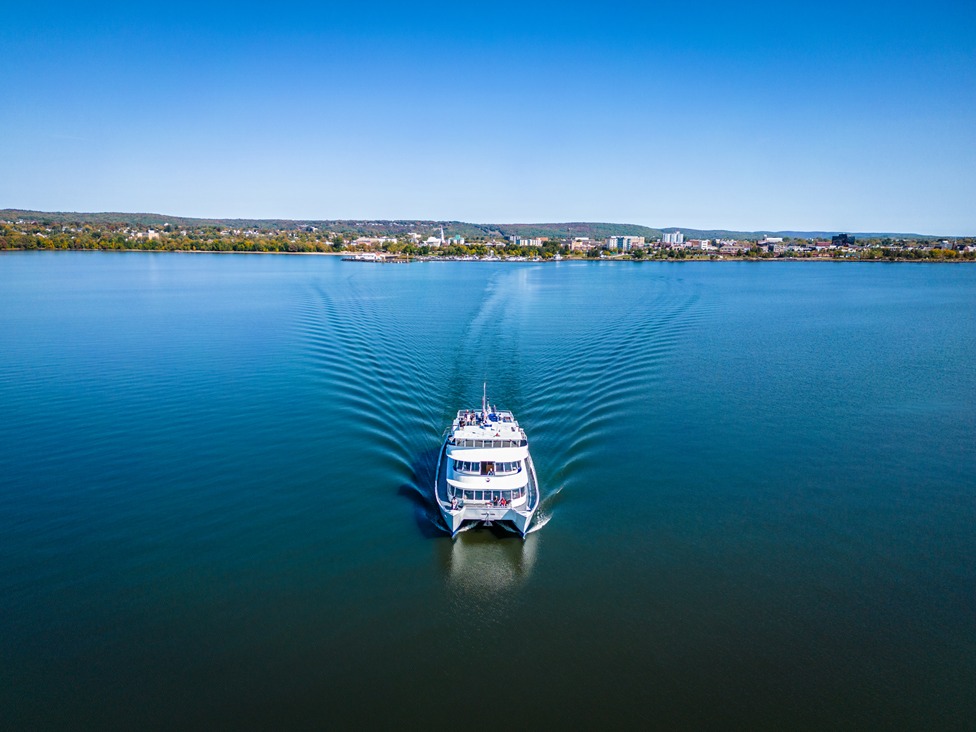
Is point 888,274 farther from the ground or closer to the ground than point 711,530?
farther from the ground

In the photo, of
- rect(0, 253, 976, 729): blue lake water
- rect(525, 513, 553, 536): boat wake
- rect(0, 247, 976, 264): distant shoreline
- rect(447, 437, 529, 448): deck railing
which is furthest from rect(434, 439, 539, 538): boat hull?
A: rect(0, 247, 976, 264): distant shoreline

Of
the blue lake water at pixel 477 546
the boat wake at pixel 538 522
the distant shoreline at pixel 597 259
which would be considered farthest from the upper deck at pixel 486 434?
the distant shoreline at pixel 597 259

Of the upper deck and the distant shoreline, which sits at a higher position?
the distant shoreline

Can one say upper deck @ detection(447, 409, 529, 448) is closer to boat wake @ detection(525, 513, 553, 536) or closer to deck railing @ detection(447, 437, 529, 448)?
deck railing @ detection(447, 437, 529, 448)

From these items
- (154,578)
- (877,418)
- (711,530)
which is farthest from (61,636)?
(877,418)

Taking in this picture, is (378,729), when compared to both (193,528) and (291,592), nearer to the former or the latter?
(291,592)

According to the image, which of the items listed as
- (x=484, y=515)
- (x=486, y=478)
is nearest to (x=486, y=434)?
(x=486, y=478)

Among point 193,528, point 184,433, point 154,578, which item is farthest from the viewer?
point 184,433
